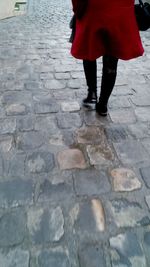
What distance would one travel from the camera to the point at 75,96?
9.42 feet

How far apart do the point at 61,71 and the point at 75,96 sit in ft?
2.42

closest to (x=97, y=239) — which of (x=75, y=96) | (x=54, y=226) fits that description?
(x=54, y=226)

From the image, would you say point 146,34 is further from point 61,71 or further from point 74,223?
point 74,223

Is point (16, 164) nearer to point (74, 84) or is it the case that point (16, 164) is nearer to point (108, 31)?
point (108, 31)

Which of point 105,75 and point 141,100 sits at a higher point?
point 105,75

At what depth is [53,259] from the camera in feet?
4.46

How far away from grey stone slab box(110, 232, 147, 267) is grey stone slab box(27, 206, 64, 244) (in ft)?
0.90

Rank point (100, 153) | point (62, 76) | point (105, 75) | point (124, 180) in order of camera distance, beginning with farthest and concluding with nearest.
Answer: point (62, 76)
point (105, 75)
point (100, 153)
point (124, 180)

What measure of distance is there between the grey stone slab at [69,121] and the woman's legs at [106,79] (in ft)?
0.70

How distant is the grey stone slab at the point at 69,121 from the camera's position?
7.86 feet

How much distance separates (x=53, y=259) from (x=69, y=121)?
1294 millimetres

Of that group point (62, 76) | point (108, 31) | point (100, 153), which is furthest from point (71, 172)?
point (62, 76)

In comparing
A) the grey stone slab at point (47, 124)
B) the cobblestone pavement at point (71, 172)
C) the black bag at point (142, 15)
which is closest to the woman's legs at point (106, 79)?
the cobblestone pavement at point (71, 172)

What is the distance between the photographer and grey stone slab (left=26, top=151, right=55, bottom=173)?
1.91 meters
